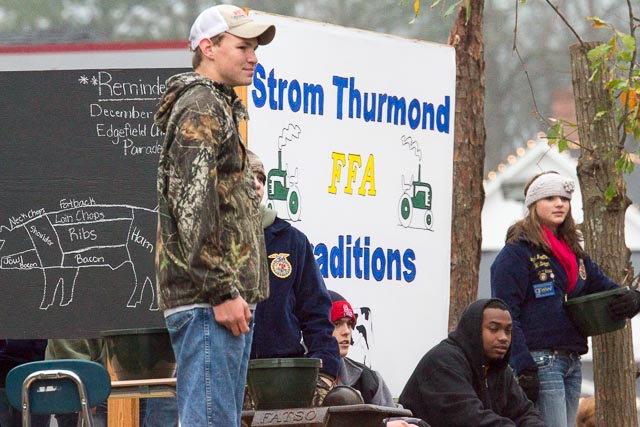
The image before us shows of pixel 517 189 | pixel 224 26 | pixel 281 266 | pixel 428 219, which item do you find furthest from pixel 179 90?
pixel 517 189

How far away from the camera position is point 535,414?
7.92 m

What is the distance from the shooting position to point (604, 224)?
9.11 meters

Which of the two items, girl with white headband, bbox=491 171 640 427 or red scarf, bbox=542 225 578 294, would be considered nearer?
girl with white headband, bbox=491 171 640 427

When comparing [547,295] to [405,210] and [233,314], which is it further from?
[233,314]

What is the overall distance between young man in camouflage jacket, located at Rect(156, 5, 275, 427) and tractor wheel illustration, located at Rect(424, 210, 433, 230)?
11.9ft

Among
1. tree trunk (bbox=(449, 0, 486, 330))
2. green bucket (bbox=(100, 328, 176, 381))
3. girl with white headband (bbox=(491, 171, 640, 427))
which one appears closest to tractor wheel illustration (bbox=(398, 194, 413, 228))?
girl with white headband (bbox=(491, 171, 640, 427))

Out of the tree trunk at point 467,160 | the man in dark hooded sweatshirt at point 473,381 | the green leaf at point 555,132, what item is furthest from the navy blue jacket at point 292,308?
the tree trunk at point 467,160

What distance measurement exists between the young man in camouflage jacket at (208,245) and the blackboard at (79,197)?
113 inches

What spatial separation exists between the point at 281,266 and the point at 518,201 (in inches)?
855

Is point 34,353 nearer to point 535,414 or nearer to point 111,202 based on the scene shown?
point 111,202

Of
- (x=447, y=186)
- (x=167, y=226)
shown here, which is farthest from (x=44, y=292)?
(x=167, y=226)

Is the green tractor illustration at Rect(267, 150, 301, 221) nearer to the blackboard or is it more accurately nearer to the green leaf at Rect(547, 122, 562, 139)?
the blackboard

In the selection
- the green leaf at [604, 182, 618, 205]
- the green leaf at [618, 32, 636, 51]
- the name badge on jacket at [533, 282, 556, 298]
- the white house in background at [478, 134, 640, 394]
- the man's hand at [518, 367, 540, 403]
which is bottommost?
the man's hand at [518, 367, 540, 403]

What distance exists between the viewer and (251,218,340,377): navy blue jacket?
21.2ft
